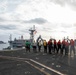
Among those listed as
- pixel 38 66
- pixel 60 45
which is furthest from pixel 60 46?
pixel 38 66

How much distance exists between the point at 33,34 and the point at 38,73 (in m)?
61.0

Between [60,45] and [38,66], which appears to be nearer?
[38,66]

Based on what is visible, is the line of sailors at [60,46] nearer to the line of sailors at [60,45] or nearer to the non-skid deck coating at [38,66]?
the line of sailors at [60,45]

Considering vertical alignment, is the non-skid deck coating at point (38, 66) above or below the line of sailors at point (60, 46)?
below

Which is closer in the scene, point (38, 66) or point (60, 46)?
point (38, 66)

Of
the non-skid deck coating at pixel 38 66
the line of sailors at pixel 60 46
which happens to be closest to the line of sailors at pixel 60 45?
the line of sailors at pixel 60 46

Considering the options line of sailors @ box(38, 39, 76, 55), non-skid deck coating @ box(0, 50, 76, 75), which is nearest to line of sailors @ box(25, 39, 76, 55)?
line of sailors @ box(38, 39, 76, 55)

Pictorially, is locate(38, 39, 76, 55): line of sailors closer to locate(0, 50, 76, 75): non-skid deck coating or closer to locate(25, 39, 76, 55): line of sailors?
locate(25, 39, 76, 55): line of sailors

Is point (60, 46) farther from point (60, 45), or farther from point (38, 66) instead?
point (38, 66)

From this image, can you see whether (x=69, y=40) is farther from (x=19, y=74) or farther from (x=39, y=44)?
(x=19, y=74)

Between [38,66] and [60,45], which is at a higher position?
[60,45]

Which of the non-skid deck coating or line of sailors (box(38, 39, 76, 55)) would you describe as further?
line of sailors (box(38, 39, 76, 55))

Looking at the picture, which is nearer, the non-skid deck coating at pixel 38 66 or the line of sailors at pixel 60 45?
the non-skid deck coating at pixel 38 66

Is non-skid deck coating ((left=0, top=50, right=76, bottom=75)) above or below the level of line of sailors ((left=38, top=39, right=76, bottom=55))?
below
